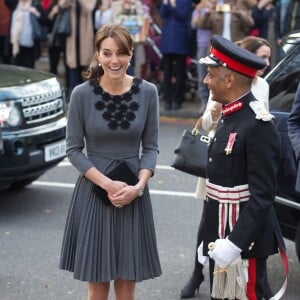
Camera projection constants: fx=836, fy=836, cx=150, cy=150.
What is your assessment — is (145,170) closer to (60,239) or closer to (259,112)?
(259,112)

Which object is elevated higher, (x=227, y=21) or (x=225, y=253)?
(x=225, y=253)

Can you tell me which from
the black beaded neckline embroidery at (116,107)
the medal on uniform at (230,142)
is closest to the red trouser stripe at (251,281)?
the medal on uniform at (230,142)

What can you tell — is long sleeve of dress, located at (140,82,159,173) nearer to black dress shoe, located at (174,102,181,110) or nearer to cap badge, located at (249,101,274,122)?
cap badge, located at (249,101,274,122)

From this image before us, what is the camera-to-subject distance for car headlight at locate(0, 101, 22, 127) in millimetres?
6988

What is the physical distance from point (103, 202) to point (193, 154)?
1030 millimetres

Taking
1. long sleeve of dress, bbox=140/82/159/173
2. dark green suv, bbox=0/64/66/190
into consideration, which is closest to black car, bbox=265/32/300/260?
long sleeve of dress, bbox=140/82/159/173

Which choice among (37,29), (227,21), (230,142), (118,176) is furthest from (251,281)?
(37,29)

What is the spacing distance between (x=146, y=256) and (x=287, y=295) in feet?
5.18

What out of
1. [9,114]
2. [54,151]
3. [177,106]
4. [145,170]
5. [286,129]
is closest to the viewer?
[145,170]

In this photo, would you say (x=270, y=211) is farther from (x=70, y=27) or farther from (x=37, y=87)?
(x=70, y=27)

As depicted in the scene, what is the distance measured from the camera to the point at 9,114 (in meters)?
7.04

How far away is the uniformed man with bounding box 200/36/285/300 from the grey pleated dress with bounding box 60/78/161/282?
51 centimetres

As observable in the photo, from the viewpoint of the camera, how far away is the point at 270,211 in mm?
3764

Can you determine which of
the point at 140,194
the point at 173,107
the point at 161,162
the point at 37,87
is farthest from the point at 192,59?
the point at 140,194
